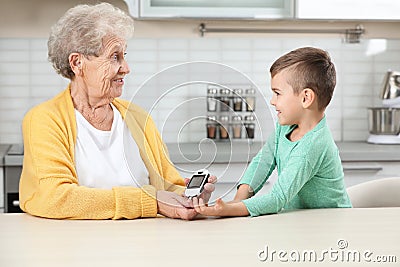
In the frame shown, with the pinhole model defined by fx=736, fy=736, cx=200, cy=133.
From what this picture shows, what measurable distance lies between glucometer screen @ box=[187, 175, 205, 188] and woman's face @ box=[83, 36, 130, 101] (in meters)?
0.56

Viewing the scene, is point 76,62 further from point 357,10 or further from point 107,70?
point 357,10

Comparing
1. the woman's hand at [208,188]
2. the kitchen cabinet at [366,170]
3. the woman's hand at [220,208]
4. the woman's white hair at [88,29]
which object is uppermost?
the woman's white hair at [88,29]

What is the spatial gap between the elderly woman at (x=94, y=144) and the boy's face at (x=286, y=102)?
31cm

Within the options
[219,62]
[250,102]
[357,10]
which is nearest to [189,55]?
[219,62]

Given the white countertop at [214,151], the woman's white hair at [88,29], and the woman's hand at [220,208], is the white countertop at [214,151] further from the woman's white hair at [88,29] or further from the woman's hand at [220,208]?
the woman's white hair at [88,29]

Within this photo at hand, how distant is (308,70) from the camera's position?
5.97ft

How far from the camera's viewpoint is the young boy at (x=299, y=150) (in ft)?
5.78

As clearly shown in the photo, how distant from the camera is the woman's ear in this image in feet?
7.05

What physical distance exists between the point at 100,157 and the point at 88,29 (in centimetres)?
37

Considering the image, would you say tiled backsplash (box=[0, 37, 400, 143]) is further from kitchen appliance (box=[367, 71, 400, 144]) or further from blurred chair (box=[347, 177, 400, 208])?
blurred chair (box=[347, 177, 400, 208])

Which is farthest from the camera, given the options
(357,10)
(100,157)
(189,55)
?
(189,55)

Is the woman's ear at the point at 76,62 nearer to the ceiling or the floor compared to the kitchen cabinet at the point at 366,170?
nearer to the ceiling

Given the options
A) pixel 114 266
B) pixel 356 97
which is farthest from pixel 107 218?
pixel 356 97

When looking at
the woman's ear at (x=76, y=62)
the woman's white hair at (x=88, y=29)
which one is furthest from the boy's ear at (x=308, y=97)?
the woman's ear at (x=76, y=62)
